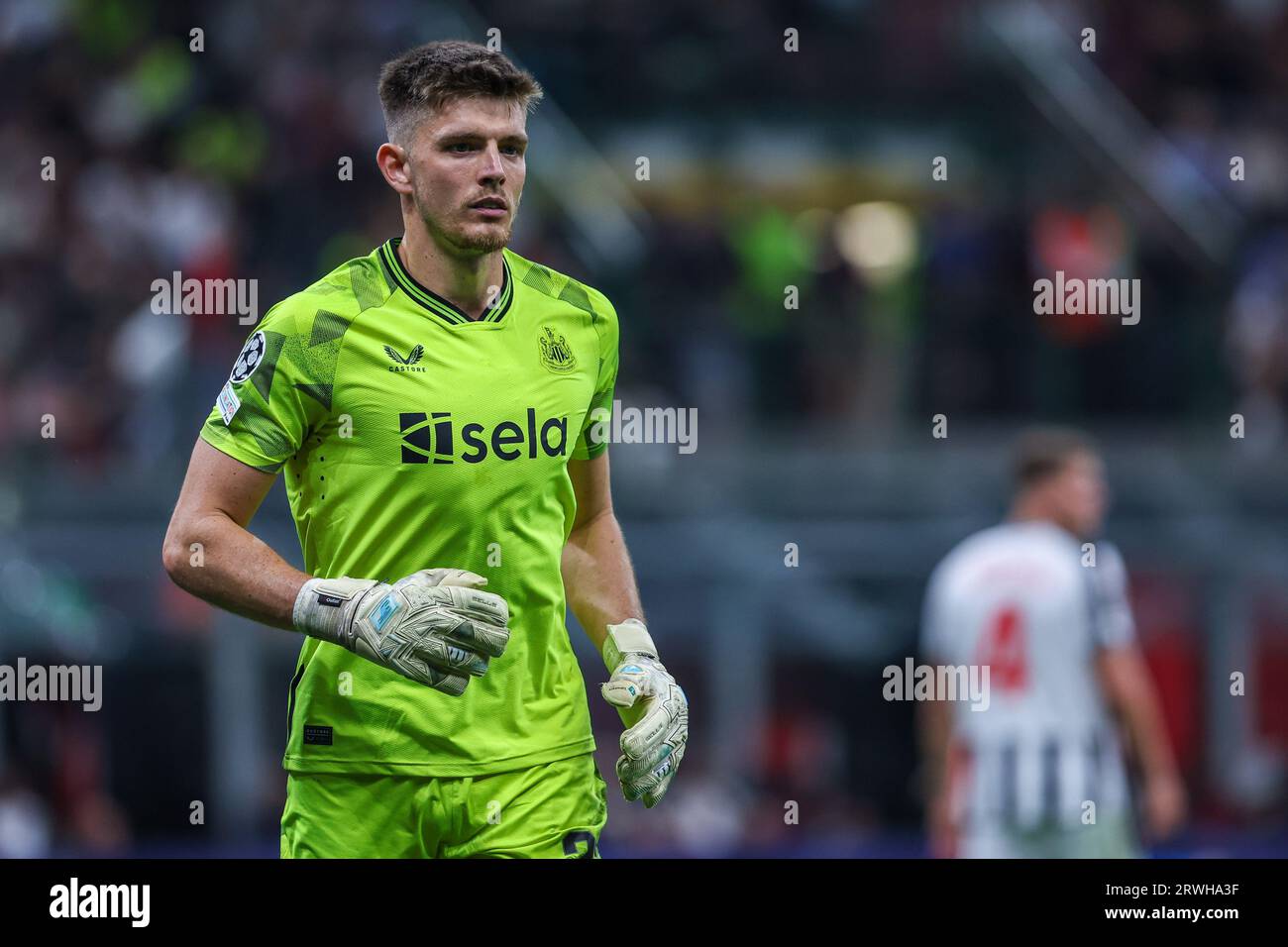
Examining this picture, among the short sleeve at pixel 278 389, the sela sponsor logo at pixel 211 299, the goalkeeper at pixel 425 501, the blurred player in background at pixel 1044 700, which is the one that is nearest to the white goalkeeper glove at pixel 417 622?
the goalkeeper at pixel 425 501

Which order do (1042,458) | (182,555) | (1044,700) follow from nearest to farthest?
(182,555), (1044,700), (1042,458)

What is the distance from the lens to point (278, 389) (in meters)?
4.06

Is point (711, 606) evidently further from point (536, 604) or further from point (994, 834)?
point (536, 604)

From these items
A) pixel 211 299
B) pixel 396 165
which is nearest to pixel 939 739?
pixel 396 165

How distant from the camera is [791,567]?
38.6 ft

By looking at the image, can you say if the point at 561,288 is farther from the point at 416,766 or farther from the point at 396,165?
the point at 416,766

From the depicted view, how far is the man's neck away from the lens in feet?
14.1

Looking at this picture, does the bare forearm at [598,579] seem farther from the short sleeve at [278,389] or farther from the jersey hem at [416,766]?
the short sleeve at [278,389]

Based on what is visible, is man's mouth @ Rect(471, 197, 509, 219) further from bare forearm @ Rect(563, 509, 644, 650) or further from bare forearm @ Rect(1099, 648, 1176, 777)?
bare forearm @ Rect(1099, 648, 1176, 777)

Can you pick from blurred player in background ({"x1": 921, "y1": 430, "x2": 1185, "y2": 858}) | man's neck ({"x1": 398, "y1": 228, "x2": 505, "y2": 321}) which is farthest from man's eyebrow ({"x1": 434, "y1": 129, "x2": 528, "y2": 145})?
blurred player in background ({"x1": 921, "y1": 430, "x2": 1185, "y2": 858})

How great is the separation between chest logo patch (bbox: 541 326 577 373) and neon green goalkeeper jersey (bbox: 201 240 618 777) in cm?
2

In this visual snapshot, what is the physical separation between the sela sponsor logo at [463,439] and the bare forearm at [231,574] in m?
0.38
